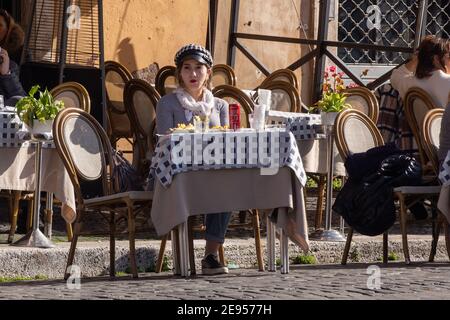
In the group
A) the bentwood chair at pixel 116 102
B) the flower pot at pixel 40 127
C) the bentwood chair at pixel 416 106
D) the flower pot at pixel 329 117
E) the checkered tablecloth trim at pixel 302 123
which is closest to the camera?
the flower pot at pixel 40 127

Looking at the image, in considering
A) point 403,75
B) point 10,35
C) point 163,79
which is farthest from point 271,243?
point 10,35

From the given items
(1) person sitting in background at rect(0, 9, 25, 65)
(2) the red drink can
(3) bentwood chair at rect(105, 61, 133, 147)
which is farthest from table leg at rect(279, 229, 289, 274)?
(1) person sitting in background at rect(0, 9, 25, 65)

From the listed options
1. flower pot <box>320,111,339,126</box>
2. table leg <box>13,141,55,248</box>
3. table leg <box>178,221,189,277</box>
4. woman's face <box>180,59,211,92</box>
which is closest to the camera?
table leg <box>178,221,189,277</box>

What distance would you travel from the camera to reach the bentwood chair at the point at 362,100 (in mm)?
13078

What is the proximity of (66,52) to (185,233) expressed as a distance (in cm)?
358

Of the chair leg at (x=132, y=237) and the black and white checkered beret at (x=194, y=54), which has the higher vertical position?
the black and white checkered beret at (x=194, y=54)

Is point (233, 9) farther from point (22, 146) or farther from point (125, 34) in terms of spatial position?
point (22, 146)

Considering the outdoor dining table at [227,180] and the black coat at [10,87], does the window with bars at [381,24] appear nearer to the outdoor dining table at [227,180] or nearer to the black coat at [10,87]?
the black coat at [10,87]

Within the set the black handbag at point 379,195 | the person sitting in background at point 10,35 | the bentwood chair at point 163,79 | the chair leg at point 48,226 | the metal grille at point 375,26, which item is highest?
the metal grille at point 375,26

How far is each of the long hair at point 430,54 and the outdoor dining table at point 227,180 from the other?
2946mm

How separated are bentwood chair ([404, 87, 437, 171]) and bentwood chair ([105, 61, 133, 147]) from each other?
8.92 ft

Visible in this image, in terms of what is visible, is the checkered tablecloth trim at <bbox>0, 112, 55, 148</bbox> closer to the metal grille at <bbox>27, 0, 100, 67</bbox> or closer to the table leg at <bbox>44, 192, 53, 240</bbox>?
the table leg at <bbox>44, 192, 53, 240</bbox>

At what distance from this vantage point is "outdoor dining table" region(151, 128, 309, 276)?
31.8 ft

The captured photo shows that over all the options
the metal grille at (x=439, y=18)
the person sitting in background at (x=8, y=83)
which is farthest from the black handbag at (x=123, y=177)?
the metal grille at (x=439, y=18)
